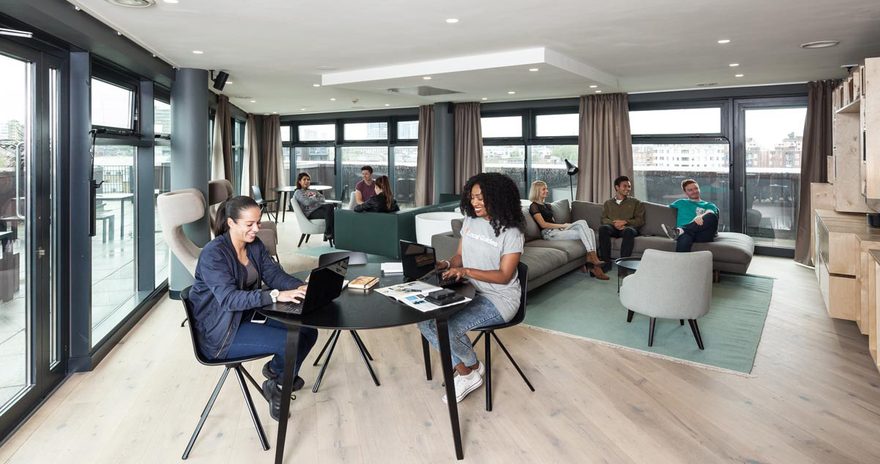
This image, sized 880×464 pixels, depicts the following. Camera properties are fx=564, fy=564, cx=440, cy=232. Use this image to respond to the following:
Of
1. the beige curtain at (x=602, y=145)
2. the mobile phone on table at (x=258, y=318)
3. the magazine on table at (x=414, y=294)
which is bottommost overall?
the mobile phone on table at (x=258, y=318)

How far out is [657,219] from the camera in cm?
689

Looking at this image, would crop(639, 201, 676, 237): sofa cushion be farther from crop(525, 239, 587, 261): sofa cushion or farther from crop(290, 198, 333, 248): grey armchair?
crop(290, 198, 333, 248): grey armchair

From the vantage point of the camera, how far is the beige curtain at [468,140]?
9.51m

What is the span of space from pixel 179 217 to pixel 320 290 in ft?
7.61

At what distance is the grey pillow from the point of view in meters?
7.07

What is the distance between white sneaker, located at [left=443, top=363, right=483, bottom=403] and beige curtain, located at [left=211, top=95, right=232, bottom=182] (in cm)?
624

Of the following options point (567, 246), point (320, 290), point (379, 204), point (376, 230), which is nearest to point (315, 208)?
point (379, 204)

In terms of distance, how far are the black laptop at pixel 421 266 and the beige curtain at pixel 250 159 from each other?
28.6 ft

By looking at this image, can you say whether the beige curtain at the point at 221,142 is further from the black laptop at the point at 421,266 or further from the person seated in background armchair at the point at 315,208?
the black laptop at the point at 421,266

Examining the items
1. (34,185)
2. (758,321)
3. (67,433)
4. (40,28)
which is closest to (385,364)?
(67,433)

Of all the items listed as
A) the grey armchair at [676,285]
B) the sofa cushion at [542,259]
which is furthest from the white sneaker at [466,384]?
the sofa cushion at [542,259]

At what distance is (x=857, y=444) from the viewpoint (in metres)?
2.58

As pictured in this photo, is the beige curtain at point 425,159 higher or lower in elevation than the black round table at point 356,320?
higher

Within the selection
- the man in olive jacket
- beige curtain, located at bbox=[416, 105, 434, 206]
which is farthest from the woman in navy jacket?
beige curtain, located at bbox=[416, 105, 434, 206]
